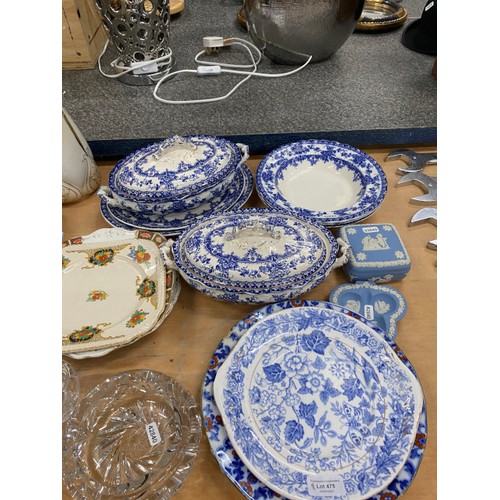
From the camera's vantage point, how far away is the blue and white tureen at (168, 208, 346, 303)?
2.04 feet

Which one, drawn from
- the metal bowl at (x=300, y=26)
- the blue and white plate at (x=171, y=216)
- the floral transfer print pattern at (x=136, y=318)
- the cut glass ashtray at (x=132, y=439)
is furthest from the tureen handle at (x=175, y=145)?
the metal bowl at (x=300, y=26)

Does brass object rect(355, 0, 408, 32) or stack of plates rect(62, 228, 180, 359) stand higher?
brass object rect(355, 0, 408, 32)

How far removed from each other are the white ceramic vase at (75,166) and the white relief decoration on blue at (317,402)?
0.58 m

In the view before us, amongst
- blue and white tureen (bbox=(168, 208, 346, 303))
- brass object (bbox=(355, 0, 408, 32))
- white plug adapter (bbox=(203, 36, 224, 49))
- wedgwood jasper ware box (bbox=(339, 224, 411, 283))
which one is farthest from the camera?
brass object (bbox=(355, 0, 408, 32))

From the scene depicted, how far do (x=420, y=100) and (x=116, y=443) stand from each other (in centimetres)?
118

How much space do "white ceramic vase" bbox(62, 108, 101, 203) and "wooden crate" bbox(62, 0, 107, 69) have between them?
0.56m

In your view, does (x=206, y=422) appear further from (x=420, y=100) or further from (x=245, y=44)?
(x=245, y=44)

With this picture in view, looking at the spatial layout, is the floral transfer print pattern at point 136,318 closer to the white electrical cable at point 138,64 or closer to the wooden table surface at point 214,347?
the wooden table surface at point 214,347

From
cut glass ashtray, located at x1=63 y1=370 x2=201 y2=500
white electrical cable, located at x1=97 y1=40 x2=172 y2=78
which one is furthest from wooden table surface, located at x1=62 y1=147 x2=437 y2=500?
white electrical cable, located at x1=97 y1=40 x2=172 y2=78

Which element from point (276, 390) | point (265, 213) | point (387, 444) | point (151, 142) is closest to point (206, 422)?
point (276, 390)

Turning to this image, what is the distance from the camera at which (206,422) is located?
532 mm

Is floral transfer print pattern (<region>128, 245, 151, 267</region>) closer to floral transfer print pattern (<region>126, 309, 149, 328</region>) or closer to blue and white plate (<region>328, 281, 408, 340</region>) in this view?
floral transfer print pattern (<region>126, 309, 149, 328</region>)

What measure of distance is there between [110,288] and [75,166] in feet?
1.10

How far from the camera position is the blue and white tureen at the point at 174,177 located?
786 millimetres
